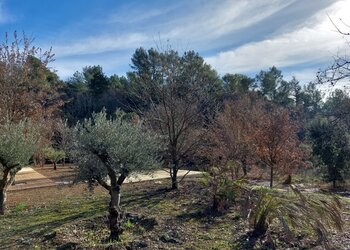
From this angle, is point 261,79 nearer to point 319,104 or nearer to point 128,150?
point 319,104

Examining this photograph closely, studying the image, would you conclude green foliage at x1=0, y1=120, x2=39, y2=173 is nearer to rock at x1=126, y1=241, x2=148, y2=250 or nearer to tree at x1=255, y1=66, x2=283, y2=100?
rock at x1=126, y1=241, x2=148, y2=250

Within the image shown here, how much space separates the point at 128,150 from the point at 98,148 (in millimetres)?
496

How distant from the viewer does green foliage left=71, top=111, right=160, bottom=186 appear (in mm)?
5344

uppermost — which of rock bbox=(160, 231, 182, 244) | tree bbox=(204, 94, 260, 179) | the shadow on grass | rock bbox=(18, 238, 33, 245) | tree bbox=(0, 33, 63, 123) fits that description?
tree bbox=(0, 33, 63, 123)

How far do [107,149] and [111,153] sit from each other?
93mm

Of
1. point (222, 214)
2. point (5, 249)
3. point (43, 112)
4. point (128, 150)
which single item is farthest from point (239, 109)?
point (5, 249)

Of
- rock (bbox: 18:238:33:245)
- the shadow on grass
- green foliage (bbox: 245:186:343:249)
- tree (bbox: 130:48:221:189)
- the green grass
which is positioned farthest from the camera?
tree (bbox: 130:48:221:189)

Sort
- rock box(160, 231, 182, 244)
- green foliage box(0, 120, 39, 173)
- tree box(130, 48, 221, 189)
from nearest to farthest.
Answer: rock box(160, 231, 182, 244) → green foliage box(0, 120, 39, 173) → tree box(130, 48, 221, 189)

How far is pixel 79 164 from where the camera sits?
18.3 feet

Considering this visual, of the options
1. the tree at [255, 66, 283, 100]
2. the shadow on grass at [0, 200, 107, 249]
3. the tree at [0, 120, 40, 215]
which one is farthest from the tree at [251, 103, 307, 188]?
the tree at [255, 66, 283, 100]

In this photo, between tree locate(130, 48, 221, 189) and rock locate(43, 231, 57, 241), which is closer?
rock locate(43, 231, 57, 241)

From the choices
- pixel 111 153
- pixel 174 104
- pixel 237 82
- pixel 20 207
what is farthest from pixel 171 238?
pixel 237 82

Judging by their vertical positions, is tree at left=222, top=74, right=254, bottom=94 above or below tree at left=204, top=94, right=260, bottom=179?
above

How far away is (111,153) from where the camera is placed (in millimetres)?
5352
